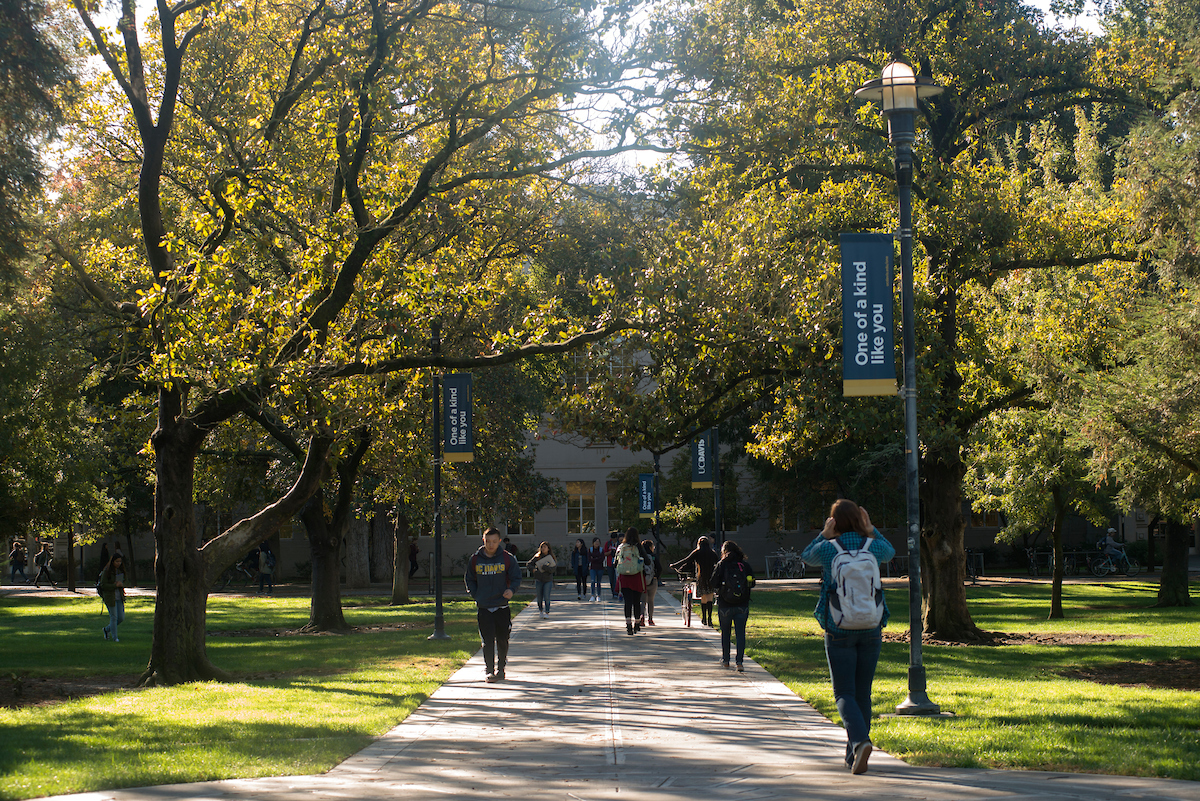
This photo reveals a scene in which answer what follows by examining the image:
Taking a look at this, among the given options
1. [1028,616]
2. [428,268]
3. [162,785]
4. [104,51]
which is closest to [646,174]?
[428,268]

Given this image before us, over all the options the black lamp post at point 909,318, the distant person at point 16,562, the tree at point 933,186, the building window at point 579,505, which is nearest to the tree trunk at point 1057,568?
the tree at point 933,186

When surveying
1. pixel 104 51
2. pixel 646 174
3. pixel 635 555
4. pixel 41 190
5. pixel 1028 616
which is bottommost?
pixel 1028 616

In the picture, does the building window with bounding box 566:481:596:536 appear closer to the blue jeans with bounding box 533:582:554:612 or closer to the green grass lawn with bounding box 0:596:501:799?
the blue jeans with bounding box 533:582:554:612

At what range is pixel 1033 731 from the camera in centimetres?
933

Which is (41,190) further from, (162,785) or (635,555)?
(635,555)

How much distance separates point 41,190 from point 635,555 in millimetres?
11203

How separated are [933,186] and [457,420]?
9.15m

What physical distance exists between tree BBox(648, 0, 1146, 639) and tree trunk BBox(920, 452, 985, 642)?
0.09 feet

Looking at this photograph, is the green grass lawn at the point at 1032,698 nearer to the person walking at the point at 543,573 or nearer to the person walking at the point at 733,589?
the person walking at the point at 733,589

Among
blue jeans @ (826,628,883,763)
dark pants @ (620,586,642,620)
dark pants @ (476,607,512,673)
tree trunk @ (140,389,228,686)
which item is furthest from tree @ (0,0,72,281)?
dark pants @ (620,586,642,620)

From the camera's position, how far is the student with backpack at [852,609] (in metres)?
7.67

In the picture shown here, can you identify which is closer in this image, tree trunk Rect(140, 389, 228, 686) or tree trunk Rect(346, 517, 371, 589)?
tree trunk Rect(140, 389, 228, 686)

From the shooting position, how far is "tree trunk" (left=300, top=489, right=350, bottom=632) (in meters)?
23.2

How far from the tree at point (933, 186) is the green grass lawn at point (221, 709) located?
740 cm
